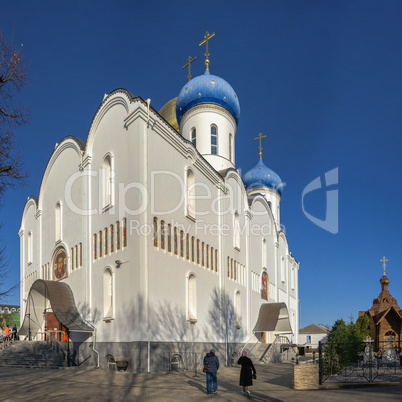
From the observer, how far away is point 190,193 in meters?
20.8

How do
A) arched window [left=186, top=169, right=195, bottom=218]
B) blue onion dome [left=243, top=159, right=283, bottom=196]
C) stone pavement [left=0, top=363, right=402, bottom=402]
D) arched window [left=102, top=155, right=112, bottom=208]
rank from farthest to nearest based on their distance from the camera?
blue onion dome [left=243, top=159, right=283, bottom=196] < arched window [left=186, top=169, right=195, bottom=218] < arched window [left=102, top=155, right=112, bottom=208] < stone pavement [left=0, top=363, right=402, bottom=402]

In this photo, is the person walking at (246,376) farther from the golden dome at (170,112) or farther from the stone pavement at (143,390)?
the golden dome at (170,112)

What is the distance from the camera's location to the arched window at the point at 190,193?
20297mm

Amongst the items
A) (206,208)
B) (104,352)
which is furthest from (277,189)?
(104,352)

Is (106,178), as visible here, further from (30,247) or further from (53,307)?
(30,247)

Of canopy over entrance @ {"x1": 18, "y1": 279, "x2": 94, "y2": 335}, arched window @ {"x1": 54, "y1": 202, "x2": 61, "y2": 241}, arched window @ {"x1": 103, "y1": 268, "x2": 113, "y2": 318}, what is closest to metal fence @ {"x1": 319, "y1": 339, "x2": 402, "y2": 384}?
arched window @ {"x1": 103, "y1": 268, "x2": 113, "y2": 318}

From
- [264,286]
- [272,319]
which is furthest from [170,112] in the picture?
[272,319]

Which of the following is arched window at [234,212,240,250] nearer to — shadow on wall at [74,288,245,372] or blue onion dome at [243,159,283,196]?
shadow on wall at [74,288,245,372]

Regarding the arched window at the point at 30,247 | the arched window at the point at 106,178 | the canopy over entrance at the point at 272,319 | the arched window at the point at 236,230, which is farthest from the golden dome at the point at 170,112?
the canopy over entrance at the point at 272,319

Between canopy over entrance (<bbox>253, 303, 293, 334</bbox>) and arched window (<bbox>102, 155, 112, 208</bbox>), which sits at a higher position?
arched window (<bbox>102, 155, 112, 208</bbox>)

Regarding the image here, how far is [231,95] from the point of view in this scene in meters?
28.5

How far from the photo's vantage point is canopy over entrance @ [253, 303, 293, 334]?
2702cm

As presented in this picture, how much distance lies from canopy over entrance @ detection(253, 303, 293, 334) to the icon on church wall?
479 inches

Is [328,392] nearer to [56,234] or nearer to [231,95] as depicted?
[56,234]
